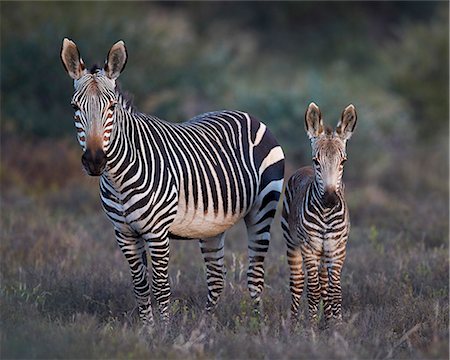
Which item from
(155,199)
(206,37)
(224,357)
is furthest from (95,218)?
(206,37)

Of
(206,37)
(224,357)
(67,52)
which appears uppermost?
(206,37)

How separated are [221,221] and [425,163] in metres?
12.3

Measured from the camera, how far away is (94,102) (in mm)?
6961

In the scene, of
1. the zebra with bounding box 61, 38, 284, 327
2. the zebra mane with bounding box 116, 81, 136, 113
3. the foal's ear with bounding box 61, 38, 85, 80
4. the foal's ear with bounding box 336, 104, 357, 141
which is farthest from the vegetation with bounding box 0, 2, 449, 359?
the foal's ear with bounding box 61, 38, 85, 80

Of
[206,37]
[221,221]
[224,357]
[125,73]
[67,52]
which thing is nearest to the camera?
[224,357]

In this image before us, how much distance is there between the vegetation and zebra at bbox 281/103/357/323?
311mm

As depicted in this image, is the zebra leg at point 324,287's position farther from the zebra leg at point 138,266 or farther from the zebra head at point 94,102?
the zebra head at point 94,102

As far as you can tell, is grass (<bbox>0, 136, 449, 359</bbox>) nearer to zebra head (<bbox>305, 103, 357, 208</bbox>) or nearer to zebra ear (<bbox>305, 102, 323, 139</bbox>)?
zebra head (<bbox>305, 103, 357, 208</bbox>)

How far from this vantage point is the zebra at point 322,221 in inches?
282

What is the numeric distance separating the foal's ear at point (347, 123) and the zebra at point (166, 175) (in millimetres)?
1294

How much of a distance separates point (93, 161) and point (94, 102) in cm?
50

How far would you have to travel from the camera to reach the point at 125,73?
18.7 metres

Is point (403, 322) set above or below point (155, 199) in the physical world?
below

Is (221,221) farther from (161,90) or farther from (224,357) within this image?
(161,90)
